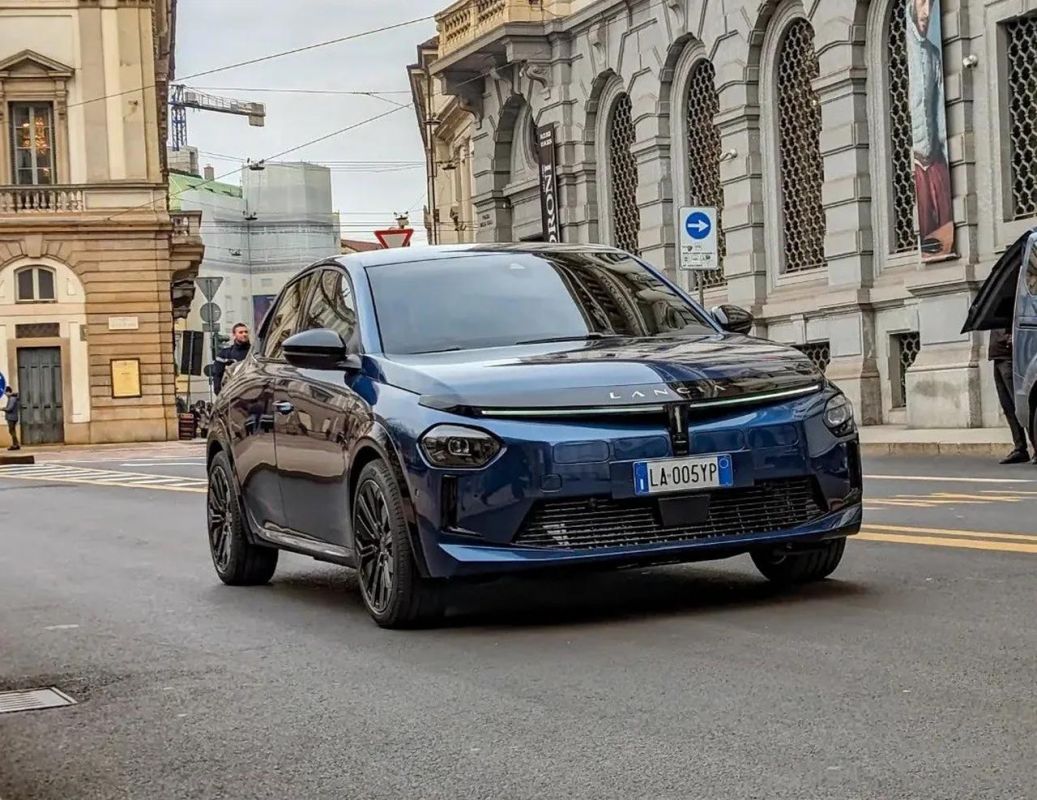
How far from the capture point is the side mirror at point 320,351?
27.1 feet

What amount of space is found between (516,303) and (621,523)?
5.32 feet

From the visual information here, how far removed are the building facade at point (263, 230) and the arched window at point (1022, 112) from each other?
319 ft

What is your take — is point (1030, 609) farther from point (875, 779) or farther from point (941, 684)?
point (875, 779)

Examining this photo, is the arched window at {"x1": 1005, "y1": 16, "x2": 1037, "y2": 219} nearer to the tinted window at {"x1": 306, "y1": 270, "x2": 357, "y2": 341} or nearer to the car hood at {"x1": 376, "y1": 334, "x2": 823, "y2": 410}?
the tinted window at {"x1": 306, "y1": 270, "x2": 357, "y2": 341}

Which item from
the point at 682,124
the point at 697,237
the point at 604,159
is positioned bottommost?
the point at 697,237

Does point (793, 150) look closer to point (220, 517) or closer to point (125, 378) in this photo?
point (220, 517)

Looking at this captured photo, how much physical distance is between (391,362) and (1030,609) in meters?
2.71

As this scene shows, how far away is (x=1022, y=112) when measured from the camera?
25109 mm

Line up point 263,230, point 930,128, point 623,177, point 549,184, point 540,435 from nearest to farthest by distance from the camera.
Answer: point 540,435 → point 930,128 → point 623,177 → point 549,184 → point 263,230

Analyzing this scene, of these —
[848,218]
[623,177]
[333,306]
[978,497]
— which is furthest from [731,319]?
[623,177]

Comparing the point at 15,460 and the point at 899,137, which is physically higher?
the point at 899,137

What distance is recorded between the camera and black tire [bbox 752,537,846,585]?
8141 millimetres

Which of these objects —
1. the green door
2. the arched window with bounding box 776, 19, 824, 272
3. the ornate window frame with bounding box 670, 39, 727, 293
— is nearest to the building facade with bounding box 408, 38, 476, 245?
the green door

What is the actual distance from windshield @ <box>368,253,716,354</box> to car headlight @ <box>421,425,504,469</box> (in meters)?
1.00
